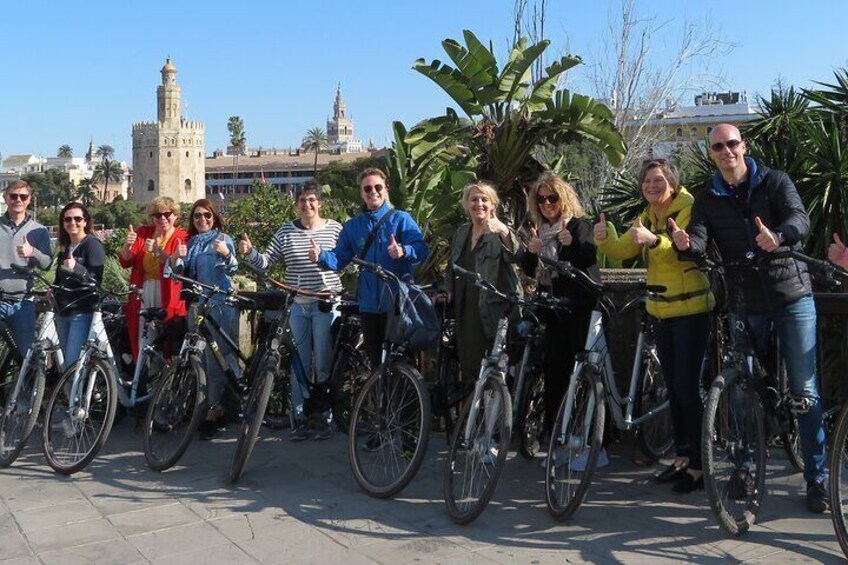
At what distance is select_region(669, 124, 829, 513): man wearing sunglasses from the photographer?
471 cm

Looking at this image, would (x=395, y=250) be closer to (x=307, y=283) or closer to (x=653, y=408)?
(x=307, y=283)

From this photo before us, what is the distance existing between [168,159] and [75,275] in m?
160

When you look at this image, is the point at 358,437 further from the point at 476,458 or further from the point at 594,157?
the point at 594,157

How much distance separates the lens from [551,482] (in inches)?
192

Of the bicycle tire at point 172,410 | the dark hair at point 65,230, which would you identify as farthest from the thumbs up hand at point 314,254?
the dark hair at point 65,230

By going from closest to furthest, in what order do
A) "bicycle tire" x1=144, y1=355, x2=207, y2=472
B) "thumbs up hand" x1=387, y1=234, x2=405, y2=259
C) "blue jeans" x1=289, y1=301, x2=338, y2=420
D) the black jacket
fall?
the black jacket
"thumbs up hand" x1=387, y1=234, x2=405, y2=259
"bicycle tire" x1=144, y1=355, x2=207, y2=472
"blue jeans" x1=289, y1=301, x2=338, y2=420

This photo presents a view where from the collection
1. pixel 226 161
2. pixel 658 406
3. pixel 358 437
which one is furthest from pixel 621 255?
pixel 226 161

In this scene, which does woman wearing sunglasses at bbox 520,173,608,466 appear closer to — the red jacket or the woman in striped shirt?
the woman in striped shirt

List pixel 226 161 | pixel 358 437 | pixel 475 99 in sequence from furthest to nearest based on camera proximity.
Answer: pixel 226 161 < pixel 475 99 < pixel 358 437

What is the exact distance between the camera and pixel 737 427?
463cm

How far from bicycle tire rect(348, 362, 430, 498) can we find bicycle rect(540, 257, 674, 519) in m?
0.89

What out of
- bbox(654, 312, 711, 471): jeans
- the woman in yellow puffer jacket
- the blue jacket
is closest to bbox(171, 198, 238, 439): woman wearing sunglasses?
the blue jacket

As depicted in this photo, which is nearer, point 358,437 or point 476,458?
point 476,458

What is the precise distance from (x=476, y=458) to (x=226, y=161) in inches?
6989
